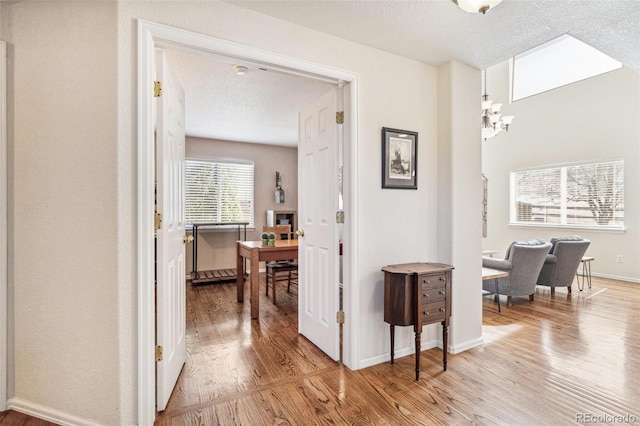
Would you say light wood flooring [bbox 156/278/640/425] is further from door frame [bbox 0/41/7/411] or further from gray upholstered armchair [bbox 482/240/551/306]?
door frame [bbox 0/41/7/411]

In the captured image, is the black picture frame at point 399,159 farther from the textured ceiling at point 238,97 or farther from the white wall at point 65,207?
the white wall at point 65,207

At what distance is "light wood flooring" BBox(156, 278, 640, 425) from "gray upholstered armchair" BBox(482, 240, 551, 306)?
613mm

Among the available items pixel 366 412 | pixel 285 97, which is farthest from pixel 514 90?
pixel 366 412

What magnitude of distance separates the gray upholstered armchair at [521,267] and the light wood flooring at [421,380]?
24.1 inches

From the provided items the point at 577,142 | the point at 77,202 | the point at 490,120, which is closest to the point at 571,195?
the point at 577,142

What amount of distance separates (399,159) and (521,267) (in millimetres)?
2549

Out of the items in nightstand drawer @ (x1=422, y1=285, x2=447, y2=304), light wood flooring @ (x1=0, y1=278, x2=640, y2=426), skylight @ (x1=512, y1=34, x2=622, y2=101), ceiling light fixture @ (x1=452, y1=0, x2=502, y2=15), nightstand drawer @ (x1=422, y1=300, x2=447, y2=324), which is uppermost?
skylight @ (x1=512, y1=34, x2=622, y2=101)

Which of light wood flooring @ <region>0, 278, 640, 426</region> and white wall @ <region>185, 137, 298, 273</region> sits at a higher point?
white wall @ <region>185, 137, 298, 273</region>

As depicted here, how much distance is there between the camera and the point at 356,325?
7.63 feet

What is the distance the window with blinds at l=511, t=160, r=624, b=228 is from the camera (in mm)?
5562

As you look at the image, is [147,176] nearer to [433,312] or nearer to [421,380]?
[433,312]

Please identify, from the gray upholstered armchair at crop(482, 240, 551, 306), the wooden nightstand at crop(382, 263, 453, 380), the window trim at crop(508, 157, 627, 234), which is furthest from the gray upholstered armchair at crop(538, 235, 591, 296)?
the wooden nightstand at crop(382, 263, 453, 380)

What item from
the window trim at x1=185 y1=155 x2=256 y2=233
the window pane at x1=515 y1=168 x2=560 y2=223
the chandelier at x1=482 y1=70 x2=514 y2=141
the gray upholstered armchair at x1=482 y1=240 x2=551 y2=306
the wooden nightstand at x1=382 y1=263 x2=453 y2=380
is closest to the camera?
the wooden nightstand at x1=382 y1=263 x2=453 y2=380

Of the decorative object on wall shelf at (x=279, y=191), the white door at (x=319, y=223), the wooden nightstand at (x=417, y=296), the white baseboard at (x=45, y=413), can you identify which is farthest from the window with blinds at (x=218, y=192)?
the wooden nightstand at (x=417, y=296)
